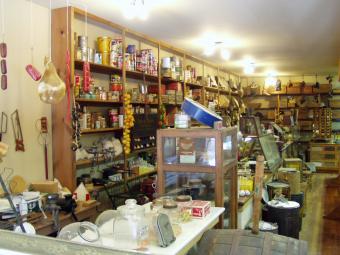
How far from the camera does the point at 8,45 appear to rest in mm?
3328

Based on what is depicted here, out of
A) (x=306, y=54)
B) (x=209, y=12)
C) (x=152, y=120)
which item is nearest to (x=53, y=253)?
(x=209, y=12)

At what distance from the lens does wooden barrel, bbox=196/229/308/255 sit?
1621 millimetres

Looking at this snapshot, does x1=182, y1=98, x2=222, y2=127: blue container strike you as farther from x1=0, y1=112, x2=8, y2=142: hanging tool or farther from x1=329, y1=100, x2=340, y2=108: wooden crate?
x1=329, y1=100, x2=340, y2=108: wooden crate

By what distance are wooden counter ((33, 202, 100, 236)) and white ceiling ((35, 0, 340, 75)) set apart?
80.7 inches

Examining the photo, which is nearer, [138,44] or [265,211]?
[265,211]

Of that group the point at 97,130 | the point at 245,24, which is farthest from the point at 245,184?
the point at 245,24

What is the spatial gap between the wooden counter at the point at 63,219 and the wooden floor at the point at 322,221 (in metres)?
2.52

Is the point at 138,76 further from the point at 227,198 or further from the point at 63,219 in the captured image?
the point at 227,198

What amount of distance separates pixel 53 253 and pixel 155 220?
1.03m

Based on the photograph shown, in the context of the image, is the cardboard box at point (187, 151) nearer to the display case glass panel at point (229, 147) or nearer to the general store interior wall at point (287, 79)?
the display case glass panel at point (229, 147)

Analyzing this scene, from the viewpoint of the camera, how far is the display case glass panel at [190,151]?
245 cm

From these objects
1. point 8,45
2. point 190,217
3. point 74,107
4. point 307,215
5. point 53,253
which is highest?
point 8,45

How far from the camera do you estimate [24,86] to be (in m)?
3.50

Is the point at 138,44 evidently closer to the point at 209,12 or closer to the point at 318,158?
the point at 209,12
